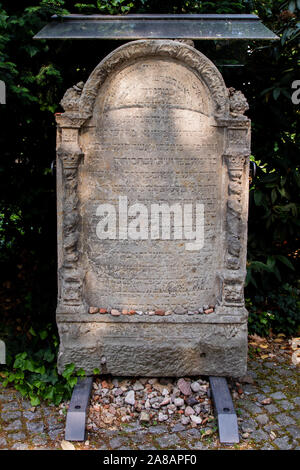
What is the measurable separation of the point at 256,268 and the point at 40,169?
8.11 ft

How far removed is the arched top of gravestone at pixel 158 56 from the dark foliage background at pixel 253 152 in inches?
30.4

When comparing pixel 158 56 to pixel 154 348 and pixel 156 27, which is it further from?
pixel 154 348

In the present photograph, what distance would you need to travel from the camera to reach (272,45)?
4734 mm

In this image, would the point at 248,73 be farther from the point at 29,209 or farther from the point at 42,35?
the point at 29,209

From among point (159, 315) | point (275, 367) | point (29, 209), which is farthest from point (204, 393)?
point (29, 209)

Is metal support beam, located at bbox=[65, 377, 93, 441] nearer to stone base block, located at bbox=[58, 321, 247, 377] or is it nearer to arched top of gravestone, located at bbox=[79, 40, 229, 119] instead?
stone base block, located at bbox=[58, 321, 247, 377]

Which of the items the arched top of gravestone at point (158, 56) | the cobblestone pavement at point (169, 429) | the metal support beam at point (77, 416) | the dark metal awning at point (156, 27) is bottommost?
the cobblestone pavement at point (169, 429)

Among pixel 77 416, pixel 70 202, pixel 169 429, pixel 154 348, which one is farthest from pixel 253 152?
pixel 77 416

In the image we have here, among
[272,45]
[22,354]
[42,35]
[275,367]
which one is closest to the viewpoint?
[42,35]

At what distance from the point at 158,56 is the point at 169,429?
2.80 m

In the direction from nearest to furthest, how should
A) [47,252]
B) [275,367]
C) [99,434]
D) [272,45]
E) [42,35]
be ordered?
[99,434], [42,35], [275,367], [272,45], [47,252]

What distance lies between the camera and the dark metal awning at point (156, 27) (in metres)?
3.72

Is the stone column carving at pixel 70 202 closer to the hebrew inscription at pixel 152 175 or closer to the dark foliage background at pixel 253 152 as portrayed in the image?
the hebrew inscription at pixel 152 175

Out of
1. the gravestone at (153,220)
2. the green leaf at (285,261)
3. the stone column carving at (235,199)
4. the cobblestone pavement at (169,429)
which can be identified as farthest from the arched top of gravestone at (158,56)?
the cobblestone pavement at (169,429)
